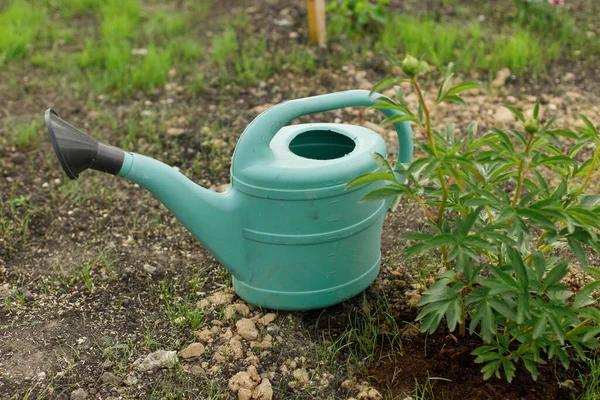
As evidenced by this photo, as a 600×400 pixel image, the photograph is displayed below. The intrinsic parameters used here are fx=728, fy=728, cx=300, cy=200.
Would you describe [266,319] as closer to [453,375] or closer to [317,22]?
[453,375]

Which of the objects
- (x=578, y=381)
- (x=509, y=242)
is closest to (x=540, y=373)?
(x=578, y=381)

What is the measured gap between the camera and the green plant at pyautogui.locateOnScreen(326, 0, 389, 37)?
368 cm

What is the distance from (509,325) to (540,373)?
0.23 metres

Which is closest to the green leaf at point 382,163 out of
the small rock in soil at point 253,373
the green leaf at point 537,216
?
the green leaf at point 537,216

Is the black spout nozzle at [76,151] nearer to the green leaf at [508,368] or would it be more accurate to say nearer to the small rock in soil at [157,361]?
the small rock in soil at [157,361]

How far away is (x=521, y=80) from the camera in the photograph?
3.37 meters

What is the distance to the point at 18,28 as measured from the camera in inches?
157

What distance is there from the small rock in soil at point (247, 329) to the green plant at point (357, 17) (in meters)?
2.06

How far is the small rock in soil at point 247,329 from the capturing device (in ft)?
6.77

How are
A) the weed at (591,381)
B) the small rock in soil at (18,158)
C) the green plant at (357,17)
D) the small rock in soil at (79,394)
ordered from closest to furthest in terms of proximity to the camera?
the weed at (591,381)
the small rock in soil at (79,394)
the small rock in soil at (18,158)
the green plant at (357,17)

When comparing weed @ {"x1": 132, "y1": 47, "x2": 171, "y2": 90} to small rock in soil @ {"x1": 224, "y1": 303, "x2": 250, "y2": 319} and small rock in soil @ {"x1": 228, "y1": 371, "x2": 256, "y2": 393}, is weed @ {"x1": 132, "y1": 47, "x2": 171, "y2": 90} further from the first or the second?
small rock in soil @ {"x1": 228, "y1": 371, "x2": 256, "y2": 393}

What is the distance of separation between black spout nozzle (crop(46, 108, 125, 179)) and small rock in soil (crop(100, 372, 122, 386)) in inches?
21.5

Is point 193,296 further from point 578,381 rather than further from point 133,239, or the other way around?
point 578,381

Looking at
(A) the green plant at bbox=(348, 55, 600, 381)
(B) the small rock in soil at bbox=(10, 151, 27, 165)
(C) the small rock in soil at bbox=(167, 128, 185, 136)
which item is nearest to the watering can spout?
(A) the green plant at bbox=(348, 55, 600, 381)
